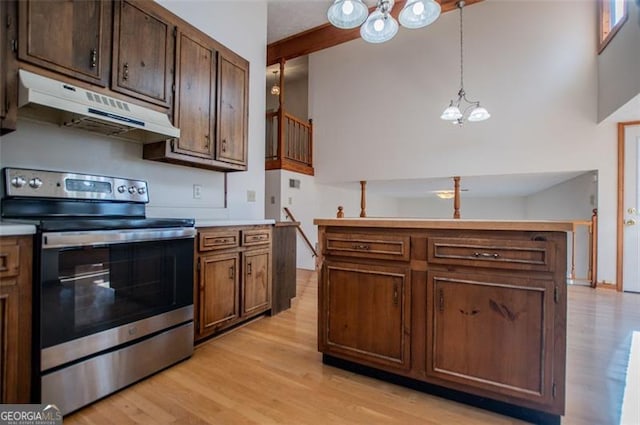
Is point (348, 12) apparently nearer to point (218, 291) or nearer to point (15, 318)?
point (218, 291)

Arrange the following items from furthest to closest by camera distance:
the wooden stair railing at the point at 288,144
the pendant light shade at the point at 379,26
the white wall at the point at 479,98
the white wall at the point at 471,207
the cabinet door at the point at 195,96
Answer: the white wall at the point at 471,207 < the wooden stair railing at the point at 288,144 < the white wall at the point at 479,98 < the cabinet door at the point at 195,96 < the pendant light shade at the point at 379,26

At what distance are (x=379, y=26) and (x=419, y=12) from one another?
273 mm

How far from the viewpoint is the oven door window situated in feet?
4.66

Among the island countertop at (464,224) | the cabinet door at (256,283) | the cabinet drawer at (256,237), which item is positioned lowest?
the cabinet door at (256,283)

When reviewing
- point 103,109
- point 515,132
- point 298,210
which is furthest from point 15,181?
point 515,132

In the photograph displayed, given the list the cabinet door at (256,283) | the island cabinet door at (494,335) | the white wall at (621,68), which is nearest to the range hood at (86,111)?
the cabinet door at (256,283)

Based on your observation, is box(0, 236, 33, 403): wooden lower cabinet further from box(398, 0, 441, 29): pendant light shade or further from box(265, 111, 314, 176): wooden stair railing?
box(265, 111, 314, 176): wooden stair railing

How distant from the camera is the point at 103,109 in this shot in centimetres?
174

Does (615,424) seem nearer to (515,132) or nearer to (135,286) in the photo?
(135,286)

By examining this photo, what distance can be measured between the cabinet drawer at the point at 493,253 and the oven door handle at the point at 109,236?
4.88 ft

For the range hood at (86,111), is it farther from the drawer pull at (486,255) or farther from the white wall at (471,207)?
the white wall at (471,207)

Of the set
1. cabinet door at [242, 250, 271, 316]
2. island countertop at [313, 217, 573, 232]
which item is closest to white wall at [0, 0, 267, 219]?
cabinet door at [242, 250, 271, 316]

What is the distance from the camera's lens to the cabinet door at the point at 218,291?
2.25 meters

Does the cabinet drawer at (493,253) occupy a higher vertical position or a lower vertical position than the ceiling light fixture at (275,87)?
lower
